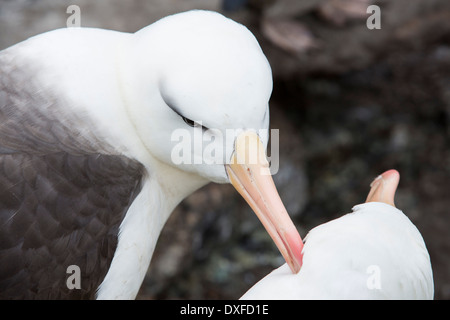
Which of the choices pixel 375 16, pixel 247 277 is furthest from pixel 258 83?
pixel 375 16

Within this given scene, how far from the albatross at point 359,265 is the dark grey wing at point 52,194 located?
758 millimetres

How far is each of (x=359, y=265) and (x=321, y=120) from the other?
3801mm

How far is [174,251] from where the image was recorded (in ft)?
14.2

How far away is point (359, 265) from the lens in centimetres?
203

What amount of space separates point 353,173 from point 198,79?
3.46 m

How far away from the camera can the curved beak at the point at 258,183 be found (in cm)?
238

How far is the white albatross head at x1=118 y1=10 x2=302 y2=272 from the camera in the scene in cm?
229

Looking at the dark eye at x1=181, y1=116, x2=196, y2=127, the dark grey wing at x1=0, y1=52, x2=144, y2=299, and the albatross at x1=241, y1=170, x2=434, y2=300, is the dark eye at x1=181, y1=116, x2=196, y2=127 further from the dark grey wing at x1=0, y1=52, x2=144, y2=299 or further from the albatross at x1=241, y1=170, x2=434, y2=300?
the albatross at x1=241, y1=170, x2=434, y2=300
